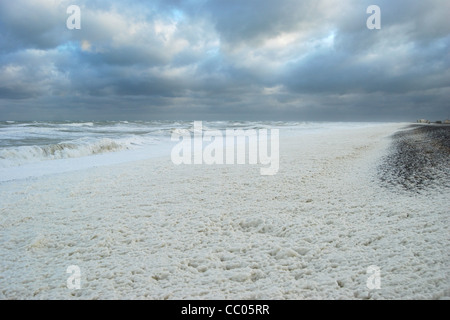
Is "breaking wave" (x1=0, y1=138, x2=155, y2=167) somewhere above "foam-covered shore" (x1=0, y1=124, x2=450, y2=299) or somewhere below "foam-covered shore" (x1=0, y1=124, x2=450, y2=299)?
above

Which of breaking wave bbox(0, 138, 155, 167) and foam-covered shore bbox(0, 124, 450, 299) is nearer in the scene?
foam-covered shore bbox(0, 124, 450, 299)

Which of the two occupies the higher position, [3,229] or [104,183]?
[104,183]

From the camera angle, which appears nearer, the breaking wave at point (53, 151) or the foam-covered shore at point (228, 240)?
the foam-covered shore at point (228, 240)

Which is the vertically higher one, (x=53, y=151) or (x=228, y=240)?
(x=53, y=151)

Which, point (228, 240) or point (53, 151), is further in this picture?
point (53, 151)

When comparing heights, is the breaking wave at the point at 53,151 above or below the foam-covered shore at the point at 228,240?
above

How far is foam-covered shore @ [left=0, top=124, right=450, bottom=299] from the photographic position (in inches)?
104

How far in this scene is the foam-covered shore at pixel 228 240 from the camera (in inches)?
104

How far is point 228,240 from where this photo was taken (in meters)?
3.62

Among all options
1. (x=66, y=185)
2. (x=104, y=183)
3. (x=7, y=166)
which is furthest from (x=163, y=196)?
(x=7, y=166)
